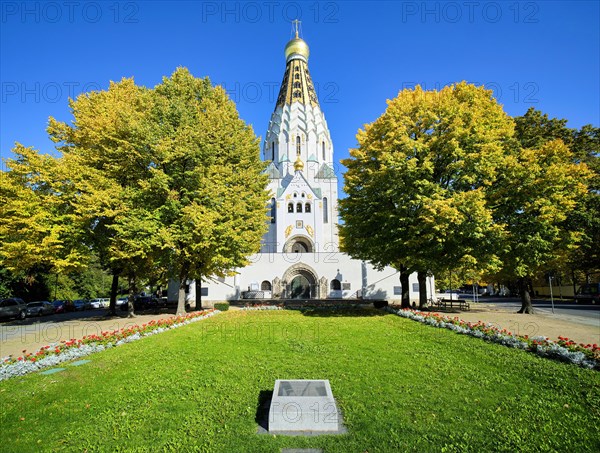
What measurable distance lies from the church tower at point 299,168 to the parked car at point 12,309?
27.3 meters

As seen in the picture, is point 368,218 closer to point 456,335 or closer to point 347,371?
point 456,335

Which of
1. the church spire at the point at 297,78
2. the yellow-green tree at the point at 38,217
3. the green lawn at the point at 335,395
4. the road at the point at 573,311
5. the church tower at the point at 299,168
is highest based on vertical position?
the church spire at the point at 297,78

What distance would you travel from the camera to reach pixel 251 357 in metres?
9.64

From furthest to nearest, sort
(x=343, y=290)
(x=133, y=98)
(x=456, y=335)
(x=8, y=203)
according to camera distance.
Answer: (x=343, y=290) < (x=133, y=98) < (x=8, y=203) < (x=456, y=335)

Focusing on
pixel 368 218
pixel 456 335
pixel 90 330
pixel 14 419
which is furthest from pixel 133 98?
pixel 456 335

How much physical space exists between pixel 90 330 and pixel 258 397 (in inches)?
494

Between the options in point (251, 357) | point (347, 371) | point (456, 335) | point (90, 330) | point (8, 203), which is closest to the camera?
point (347, 371)

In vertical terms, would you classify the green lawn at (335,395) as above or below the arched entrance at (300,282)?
→ below

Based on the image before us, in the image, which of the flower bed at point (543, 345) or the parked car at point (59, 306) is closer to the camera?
the flower bed at point (543, 345)

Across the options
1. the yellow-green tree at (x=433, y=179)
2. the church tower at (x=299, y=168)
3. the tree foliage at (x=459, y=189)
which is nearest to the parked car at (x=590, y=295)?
the tree foliage at (x=459, y=189)

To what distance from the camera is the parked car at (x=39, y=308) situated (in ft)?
87.8

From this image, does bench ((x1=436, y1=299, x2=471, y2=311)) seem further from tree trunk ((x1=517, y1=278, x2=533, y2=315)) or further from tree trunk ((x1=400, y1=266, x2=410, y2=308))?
tree trunk ((x1=400, y1=266, x2=410, y2=308))

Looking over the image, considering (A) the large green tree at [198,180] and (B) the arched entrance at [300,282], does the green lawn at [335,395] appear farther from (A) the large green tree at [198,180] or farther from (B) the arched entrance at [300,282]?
(B) the arched entrance at [300,282]

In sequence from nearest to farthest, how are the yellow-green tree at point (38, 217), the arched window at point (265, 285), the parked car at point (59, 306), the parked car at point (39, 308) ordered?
the yellow-green tree at point (38, 217), the parked car at point (39, 308), the parked car at point (59, 306), the arched window at point (265, 285)
